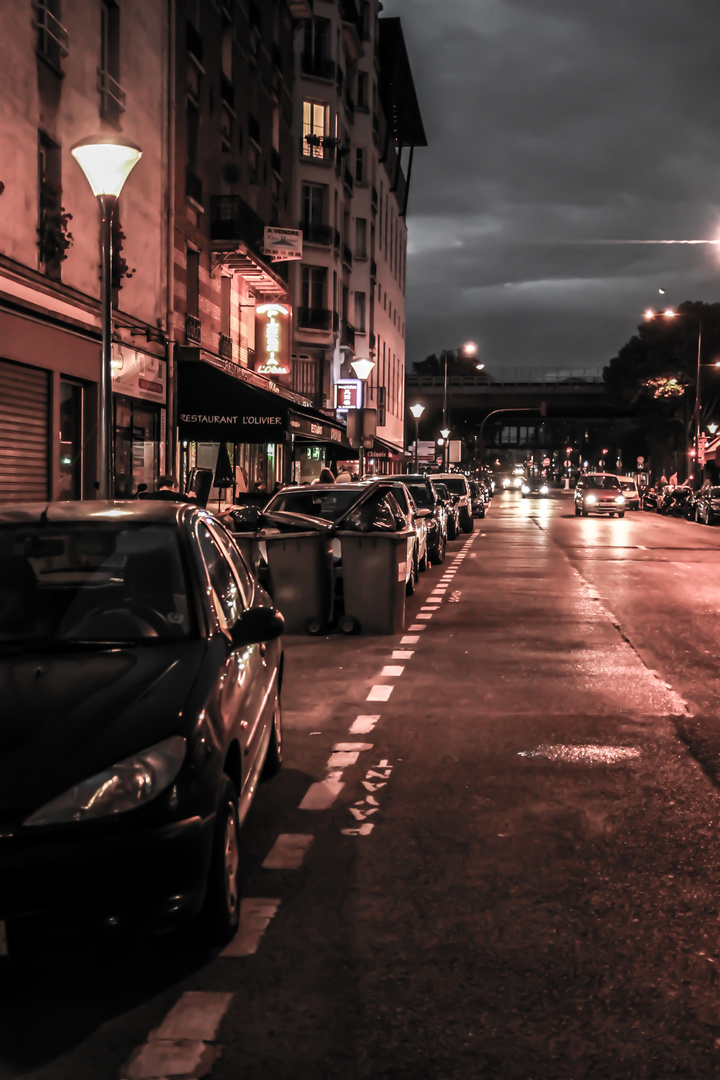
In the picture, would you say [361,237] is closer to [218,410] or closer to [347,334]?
[347,334]

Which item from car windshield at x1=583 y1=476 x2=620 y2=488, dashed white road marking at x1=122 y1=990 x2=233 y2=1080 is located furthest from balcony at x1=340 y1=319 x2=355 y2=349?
dashed white road marking at x1=122 y1=990 x2=233 y2=1080

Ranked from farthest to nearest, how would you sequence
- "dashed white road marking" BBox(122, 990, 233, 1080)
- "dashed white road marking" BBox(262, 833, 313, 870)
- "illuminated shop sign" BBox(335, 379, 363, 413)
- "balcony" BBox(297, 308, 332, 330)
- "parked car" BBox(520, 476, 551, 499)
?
"parked car" BBox(520, 476, 551, 499), "illuminated shop sign" BBox(335, 379, 363, 413), "balcony" BBox(297, 308, 332, 330), "dashed white road marking" BBox(262, 833, 313, 870), "dashed white road marking" BBox(122, 990, 233, 1080)

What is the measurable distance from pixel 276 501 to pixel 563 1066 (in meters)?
13.3

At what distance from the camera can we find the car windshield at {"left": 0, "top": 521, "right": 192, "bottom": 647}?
→ 5297 mm

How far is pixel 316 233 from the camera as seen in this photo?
162 feet

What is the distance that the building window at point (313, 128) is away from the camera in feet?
161

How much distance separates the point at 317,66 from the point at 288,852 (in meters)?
47.7

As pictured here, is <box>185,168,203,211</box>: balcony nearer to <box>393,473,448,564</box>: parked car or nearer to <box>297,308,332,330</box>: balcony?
<box>393,473,448,564</box>: parked car

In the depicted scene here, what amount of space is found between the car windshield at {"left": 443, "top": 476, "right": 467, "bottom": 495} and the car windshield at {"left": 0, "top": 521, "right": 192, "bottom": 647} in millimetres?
33603

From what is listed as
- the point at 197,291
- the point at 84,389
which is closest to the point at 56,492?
the point at 84,389

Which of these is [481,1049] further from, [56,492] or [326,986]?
[56,492]

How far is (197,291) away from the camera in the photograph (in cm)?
2989

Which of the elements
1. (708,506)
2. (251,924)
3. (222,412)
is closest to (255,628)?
(251,924)

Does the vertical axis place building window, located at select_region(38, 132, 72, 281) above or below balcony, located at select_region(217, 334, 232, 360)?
above
